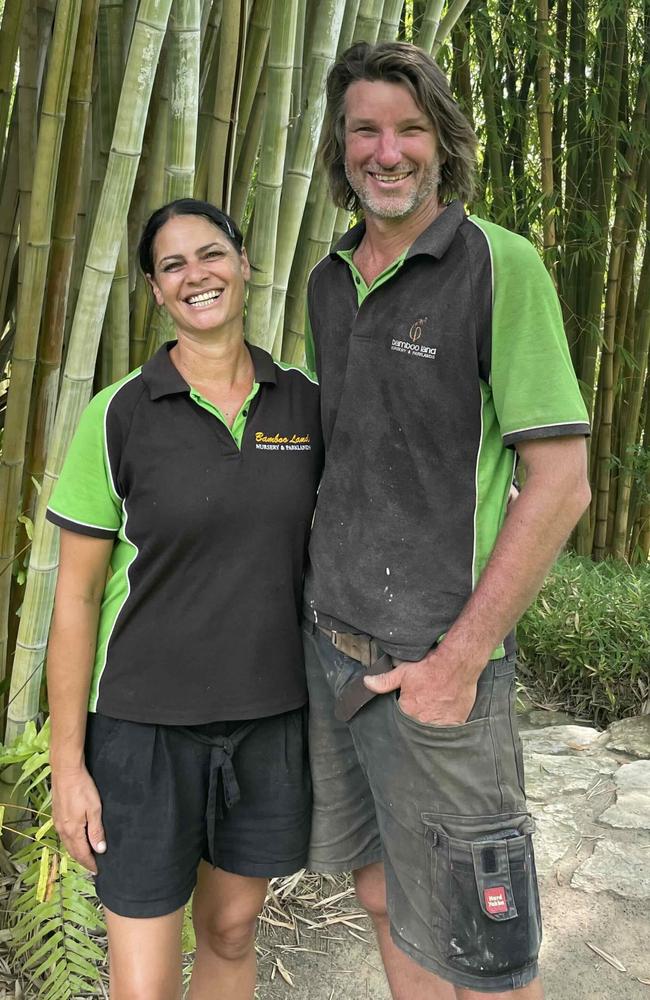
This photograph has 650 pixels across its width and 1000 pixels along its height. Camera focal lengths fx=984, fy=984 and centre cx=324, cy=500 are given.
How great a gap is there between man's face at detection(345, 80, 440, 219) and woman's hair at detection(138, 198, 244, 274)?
0.69 ft

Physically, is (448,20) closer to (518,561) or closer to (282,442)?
(282,442)

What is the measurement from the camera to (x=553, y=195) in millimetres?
3756

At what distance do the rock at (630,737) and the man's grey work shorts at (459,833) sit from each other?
1.86 m

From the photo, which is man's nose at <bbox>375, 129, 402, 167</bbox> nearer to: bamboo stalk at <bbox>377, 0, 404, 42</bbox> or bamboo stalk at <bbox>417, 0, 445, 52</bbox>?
bamboo stalk at <bbox>377, 0, 404, 42</bbox>

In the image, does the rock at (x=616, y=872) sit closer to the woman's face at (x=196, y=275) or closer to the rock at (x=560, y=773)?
the rock at (x=560, y=773)

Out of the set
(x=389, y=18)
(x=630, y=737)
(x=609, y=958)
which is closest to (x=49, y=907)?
(x=609, y=958)

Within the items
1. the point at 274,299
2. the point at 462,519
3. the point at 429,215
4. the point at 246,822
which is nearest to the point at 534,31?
the point at 274,299

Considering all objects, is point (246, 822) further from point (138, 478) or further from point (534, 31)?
point (534, 31)

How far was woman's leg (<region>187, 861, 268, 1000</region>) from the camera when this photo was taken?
1.47 metres

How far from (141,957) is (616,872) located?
Result: 1445 mm

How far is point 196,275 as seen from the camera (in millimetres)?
1371

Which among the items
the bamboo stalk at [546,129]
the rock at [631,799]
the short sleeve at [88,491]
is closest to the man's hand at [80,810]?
the short sleeve at [88,491]

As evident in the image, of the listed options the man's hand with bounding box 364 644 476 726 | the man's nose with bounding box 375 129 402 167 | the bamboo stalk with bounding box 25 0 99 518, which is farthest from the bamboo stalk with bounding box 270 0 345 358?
the man's hand with bounding box 364 644 476 726

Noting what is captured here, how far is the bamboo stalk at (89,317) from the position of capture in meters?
1.50
